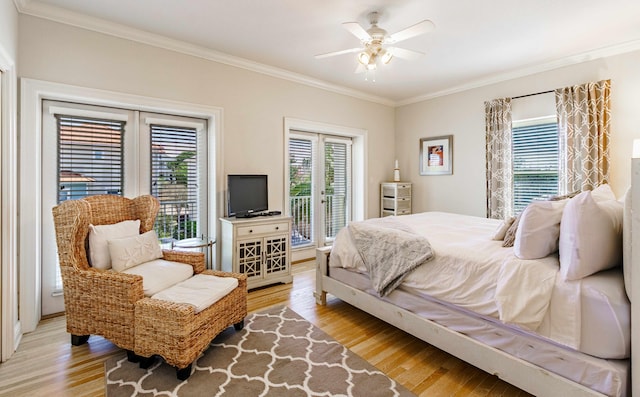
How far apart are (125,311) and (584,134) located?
476 cm

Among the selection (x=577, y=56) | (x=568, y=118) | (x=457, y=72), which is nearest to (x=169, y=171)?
(x=457, y=72)

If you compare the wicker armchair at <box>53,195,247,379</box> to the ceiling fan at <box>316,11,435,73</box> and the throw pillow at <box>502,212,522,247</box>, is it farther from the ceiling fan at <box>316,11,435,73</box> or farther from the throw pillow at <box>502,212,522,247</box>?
the ceiling fan at <box>316,11,435,73</box>

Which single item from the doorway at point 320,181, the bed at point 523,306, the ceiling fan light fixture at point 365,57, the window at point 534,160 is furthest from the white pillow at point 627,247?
the doorway at point 320,181

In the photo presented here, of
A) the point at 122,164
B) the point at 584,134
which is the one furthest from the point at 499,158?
the point at 122,164

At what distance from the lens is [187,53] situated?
324cm

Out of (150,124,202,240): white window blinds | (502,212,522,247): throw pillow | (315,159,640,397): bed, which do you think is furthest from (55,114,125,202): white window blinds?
(502,212,522,247): throw pillow

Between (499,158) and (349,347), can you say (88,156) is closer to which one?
(349,347)

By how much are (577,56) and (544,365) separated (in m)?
3.65

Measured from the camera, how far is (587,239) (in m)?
1.46

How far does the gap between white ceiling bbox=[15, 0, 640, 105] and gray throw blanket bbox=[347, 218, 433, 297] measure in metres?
1.89

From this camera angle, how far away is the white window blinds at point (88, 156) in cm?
274

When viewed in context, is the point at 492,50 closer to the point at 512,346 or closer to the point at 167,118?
the point at 512,346

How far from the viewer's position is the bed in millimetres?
1344

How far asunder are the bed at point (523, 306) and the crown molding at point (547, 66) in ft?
8.83
